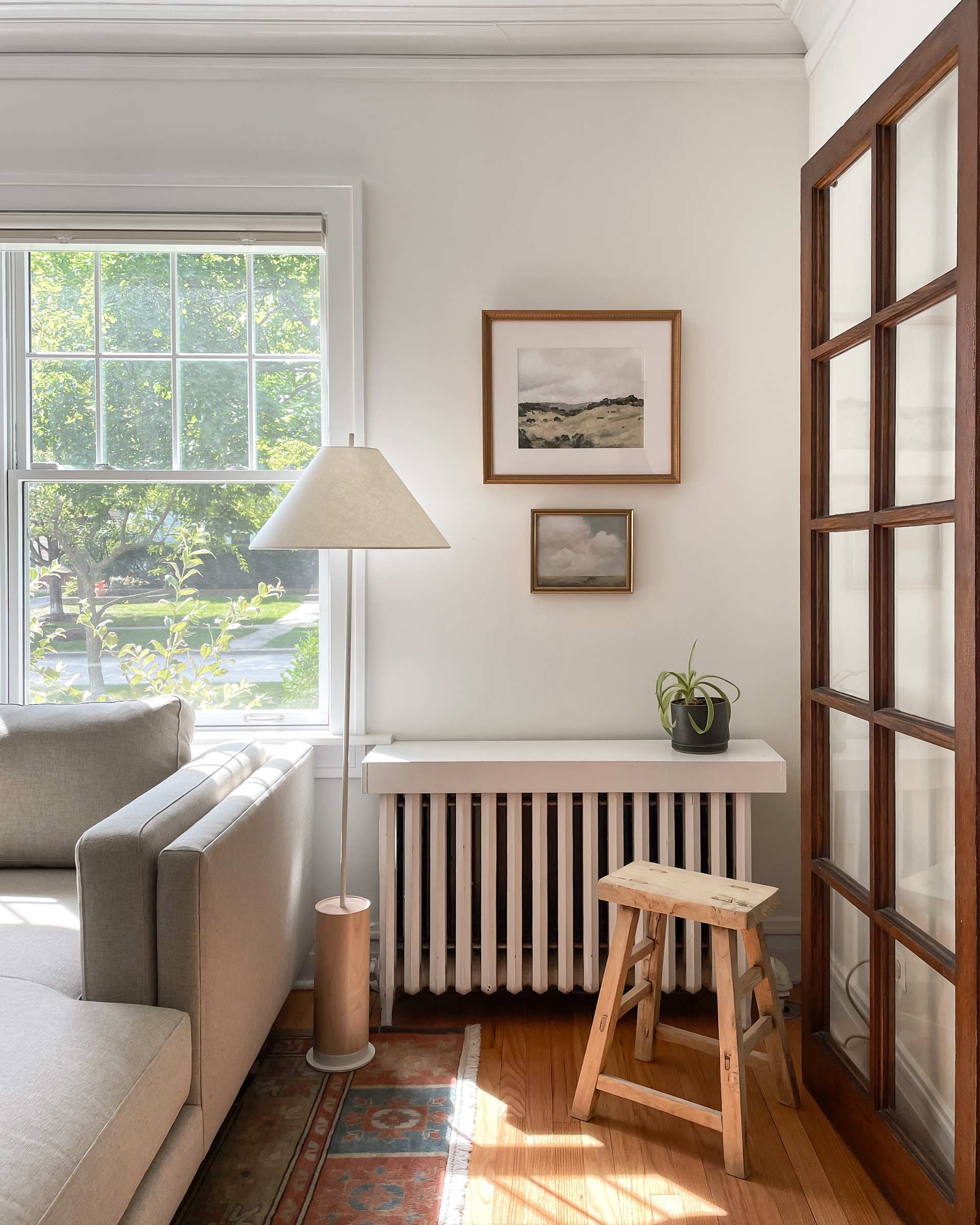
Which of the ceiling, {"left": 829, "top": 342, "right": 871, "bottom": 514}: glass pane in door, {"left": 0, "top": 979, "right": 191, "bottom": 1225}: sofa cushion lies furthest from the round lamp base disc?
the ceiling

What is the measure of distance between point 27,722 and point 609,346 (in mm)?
1837

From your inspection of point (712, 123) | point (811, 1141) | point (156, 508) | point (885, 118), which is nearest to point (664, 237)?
point (712, 123)

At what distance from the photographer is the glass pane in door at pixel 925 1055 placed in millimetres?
1525

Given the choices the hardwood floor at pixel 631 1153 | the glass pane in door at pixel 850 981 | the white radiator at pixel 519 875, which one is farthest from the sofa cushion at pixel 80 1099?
the glass pane in door at pixel 850 981

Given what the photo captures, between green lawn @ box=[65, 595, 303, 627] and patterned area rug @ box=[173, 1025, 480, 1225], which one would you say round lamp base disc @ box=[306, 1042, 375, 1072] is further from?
green lawn @ box=[65, 595, 303, 627]

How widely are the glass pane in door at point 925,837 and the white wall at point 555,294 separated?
0.91 metres

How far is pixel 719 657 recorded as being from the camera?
2.56 metres

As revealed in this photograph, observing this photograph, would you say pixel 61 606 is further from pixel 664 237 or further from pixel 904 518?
pixel 904 518

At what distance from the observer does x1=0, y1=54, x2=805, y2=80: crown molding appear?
248cm

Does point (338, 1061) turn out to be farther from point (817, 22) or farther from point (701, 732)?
point (817, 22)

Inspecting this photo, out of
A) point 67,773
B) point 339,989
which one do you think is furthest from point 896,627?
point 67,773

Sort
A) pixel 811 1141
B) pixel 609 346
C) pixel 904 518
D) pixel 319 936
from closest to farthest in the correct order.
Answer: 1. pixel 904 518
2. pixel 811 1141
3. pixel 319 936
4. pixel 609 346

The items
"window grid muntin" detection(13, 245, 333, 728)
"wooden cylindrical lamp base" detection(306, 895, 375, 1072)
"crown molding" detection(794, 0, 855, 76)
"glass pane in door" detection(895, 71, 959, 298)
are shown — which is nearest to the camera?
"glass pane in door" detection(895, 71, 959, 298)

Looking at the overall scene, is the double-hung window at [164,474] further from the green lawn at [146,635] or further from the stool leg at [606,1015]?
the stool leg at [606,1015]
